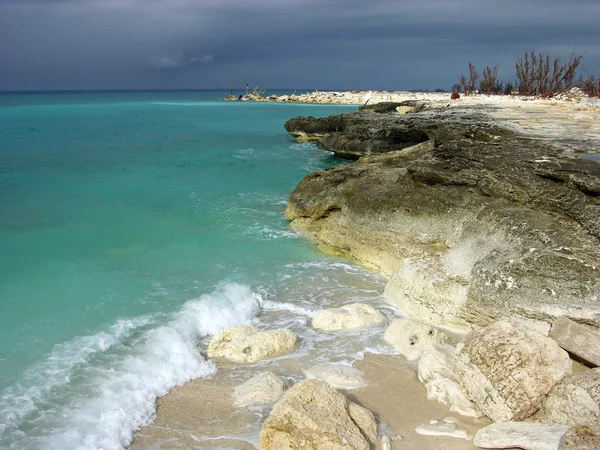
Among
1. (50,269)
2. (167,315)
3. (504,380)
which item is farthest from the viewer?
(50,269)

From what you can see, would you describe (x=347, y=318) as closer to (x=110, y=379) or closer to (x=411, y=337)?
(x=411, y=337)

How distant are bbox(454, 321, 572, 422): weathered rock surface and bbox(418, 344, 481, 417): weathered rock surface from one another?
0.08 meters

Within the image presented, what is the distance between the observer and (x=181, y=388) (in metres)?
5.02

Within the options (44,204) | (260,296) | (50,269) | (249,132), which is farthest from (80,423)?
(249,132)

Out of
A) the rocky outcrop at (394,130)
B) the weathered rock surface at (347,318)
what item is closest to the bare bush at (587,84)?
the rocky outcrop at (394,130)

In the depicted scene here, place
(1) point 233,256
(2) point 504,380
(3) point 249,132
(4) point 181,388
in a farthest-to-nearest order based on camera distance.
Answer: (3) point 249,132 → (1) point 233,256 → (4) point 181,388 → (2) point 504,380

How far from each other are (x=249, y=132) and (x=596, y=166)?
2699 cm

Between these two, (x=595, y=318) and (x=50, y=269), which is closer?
(x=595, y=318)

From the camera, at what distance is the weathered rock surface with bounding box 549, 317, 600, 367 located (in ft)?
15.5

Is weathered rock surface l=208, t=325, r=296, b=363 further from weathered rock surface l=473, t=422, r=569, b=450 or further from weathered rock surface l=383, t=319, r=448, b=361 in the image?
weathered rock surface l=473, t=422, r=569, b=450

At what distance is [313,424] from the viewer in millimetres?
3686

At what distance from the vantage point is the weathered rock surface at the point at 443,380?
4.46 meters

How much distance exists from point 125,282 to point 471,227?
5.47 m

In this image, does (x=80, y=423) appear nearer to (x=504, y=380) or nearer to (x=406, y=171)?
(x=504, y=380)
